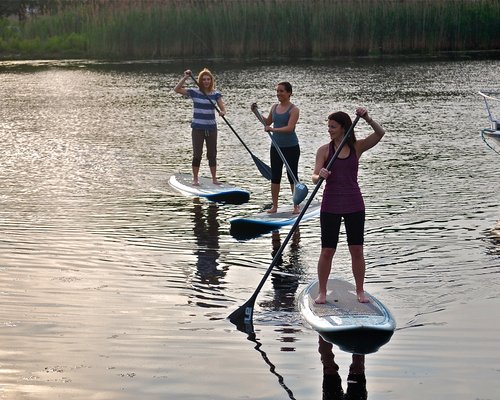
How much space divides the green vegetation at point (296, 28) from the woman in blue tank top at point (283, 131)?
73.4 ft

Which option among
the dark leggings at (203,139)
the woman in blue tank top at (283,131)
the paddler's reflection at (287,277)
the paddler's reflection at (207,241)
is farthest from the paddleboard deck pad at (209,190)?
the paddler's reflection at (287,277)

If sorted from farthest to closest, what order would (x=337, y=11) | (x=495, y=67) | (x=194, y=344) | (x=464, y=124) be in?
(x=337, y=11) → (x=495, y=67) → (x=464, y=124) → (x=194, y=344)

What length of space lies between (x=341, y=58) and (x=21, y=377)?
2831 cm

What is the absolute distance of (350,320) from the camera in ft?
25.1

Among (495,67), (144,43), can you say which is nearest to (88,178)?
(495,67)

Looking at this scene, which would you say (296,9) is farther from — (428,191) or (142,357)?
(142,357)

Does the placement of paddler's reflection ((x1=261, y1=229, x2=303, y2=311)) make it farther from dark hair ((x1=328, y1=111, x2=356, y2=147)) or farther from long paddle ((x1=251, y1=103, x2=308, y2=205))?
dark hair ((x1=328, y1=111, x2=356, y2=147))

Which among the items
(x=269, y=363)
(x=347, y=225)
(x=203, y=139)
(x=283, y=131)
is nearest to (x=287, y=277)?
(x=347, y=225)

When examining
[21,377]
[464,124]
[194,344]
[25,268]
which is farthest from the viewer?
[464,124]

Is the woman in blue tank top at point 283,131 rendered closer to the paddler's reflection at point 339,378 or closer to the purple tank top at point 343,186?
the purple tank top at point 343,186

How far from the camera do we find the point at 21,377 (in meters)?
6.77

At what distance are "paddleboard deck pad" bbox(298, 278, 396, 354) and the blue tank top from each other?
3350 millimetres

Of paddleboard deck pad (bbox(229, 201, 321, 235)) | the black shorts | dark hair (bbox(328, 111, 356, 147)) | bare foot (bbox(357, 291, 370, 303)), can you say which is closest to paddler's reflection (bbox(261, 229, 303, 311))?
paddleboard deck pad (bbox(229, 201, 321, 235))

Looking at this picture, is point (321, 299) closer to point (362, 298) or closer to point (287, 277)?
point (362, 298)
